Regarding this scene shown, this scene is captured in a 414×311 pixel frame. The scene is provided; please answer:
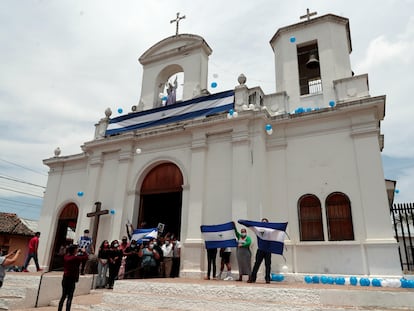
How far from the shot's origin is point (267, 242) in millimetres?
8625

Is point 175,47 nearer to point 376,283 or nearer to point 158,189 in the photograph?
point 158,189

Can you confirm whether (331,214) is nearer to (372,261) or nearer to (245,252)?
(372,261)

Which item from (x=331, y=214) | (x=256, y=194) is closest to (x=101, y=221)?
(x=256, y=194)

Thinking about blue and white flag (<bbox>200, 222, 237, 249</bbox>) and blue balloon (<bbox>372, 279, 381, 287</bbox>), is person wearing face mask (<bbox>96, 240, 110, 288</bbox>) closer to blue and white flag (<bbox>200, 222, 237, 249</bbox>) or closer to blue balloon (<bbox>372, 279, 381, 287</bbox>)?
blue and white flag (<bbox>200, 222, 237, 249</bbox>)

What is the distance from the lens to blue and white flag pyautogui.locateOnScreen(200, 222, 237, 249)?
31.2 ft

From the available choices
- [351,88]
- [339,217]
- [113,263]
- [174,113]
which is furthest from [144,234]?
[351,88]

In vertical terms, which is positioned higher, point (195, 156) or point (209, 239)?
point (195, 156)

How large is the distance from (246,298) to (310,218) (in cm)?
478

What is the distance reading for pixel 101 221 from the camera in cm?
1310

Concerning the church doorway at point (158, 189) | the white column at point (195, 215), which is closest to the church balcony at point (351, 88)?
the white column at point (195, 215)

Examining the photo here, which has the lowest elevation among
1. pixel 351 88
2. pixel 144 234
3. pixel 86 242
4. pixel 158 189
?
pixel 86 242

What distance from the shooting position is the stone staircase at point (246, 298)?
18.6ft

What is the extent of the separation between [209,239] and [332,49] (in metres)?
8.62

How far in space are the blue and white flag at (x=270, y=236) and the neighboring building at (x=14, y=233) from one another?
70.0 ft
